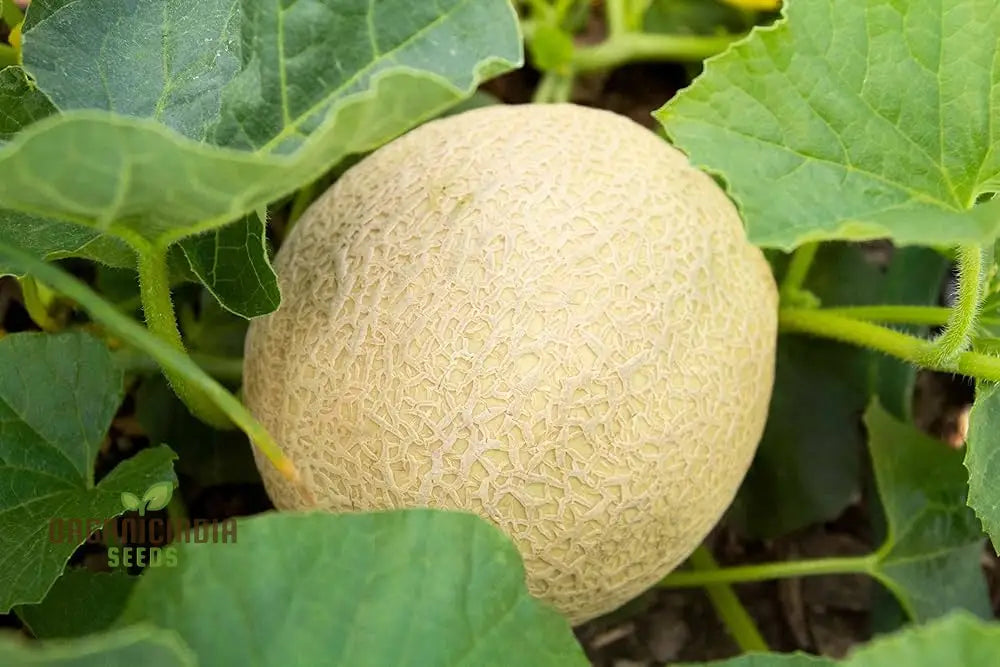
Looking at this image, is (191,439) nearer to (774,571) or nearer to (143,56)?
(143,56)

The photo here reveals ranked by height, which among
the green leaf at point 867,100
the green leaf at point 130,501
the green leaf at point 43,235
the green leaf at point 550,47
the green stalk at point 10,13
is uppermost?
the green stalk at point 10,13

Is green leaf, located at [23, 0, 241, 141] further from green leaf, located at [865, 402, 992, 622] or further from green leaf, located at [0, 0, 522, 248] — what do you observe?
green leaf, located at [865, 402, 992, 622]

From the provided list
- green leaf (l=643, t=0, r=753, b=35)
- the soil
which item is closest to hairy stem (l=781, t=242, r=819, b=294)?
the soil

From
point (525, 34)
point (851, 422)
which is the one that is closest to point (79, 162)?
point (525, 34)

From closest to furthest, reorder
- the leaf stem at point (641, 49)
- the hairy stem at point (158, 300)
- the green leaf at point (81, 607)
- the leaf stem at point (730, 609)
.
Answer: the hairy stem at point (158, 300), the green leaf at point (81, 607), the leaf stem at point (730, 609), the leaf stem at point (641, 49)

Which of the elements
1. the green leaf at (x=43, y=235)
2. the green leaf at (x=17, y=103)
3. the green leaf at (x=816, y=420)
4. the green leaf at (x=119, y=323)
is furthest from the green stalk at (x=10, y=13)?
the green leaf at (x=816, y=420)

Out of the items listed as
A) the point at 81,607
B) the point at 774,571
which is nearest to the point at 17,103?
the point at 81,607

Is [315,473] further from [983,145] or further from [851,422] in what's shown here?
[851,422]

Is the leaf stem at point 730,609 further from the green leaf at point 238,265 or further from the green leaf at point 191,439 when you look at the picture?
the green leaf at point 238,265
